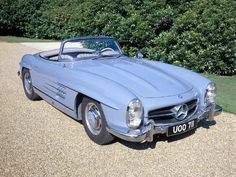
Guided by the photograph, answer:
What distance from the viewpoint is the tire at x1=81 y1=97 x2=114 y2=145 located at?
181 inches

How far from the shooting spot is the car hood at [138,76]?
4598 millimetres

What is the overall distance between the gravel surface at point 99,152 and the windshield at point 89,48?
3.37 ft

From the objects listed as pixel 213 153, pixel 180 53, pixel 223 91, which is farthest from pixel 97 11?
pixel 213 153

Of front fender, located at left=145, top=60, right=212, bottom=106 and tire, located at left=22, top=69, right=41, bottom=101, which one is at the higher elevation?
front fender, located at left=145, top=60, right=212, bottom=106

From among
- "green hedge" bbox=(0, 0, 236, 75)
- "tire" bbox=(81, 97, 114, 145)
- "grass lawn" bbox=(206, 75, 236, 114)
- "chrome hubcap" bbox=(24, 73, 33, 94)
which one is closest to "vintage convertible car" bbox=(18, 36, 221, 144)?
"tire" bbox=(81, 97, 114, 145)

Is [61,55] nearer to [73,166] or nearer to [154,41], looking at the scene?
[73,166]

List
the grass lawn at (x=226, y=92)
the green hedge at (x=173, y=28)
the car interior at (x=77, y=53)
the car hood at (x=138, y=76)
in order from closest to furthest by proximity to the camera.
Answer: the car hood at (x=138, y=76) → the car interior at (x=77, y=53) → the grass lawn at (x=226, y=92) → the green hedge at (x=173, y=28)

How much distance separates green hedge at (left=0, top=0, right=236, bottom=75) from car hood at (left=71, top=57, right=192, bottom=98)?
139 inches

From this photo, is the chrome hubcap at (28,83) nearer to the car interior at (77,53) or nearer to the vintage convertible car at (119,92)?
the vintage convertible car at (119,92)

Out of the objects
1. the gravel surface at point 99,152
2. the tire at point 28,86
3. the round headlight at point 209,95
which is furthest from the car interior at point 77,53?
the round headlight at point 209,95

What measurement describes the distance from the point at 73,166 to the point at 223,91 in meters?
4.29

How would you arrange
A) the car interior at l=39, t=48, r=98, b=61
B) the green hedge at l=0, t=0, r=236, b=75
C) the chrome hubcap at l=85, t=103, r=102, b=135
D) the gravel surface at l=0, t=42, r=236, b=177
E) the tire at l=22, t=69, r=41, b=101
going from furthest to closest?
the green hedge at l=0, t=0, r=236, b=75 → the tire at l=22, t=69, r=41, b=101 → the car interior at l=39, t=48, r=98, b=61 → the chrome hubcap at l=85, t=103, r=102, b=135 → the gravel surface at l=0, t=42, r=236, b=177

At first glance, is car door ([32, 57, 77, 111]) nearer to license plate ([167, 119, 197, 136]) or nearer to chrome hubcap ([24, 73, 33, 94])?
chrome hubcap ([24, 73, 33, 94])

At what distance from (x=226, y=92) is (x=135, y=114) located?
12.1ft
